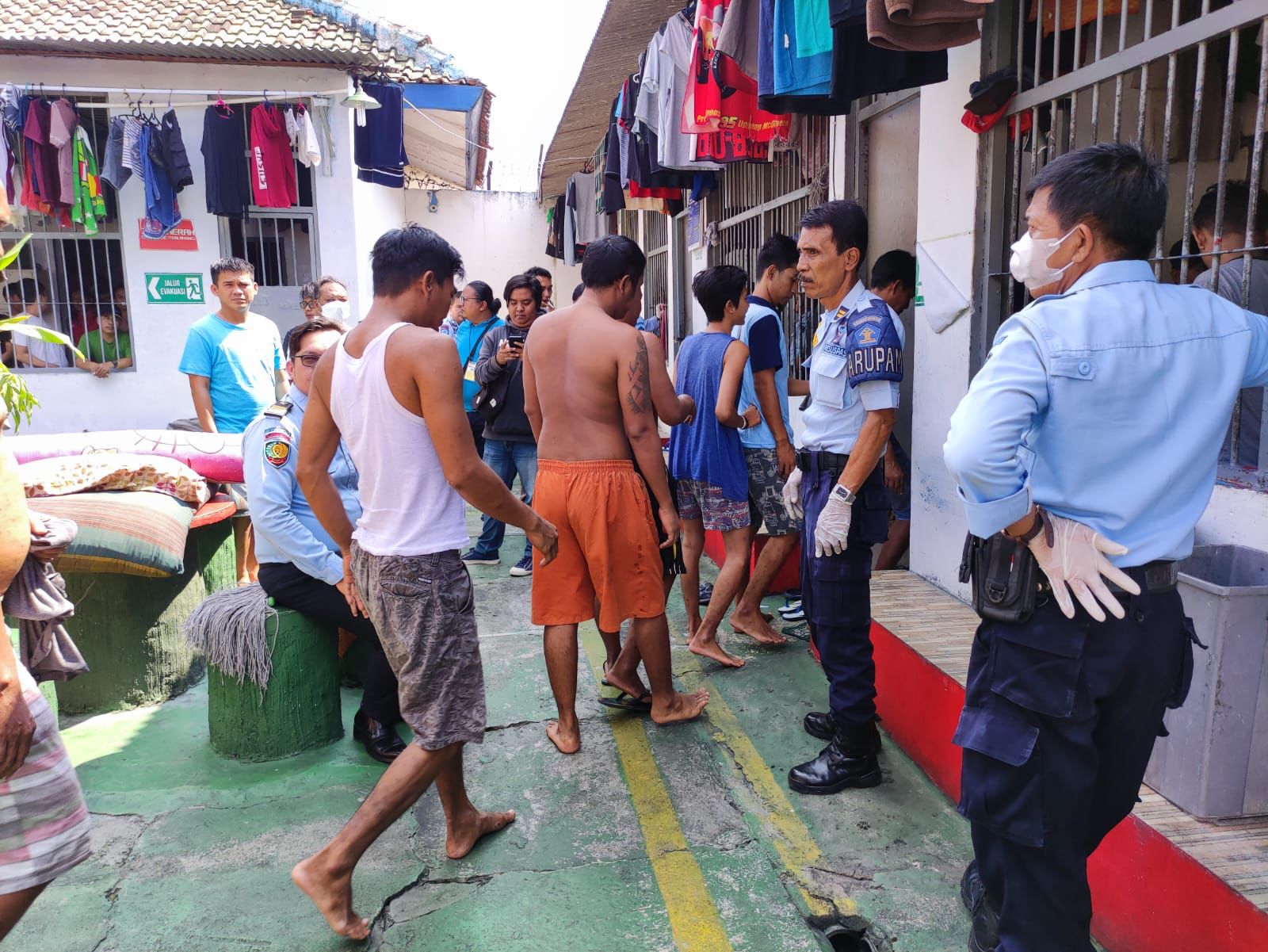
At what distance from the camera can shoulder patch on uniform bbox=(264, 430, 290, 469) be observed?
3.31 meters

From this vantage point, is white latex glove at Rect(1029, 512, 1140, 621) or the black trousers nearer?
white latex glove at Rect(1029, 512, 1140, 621)

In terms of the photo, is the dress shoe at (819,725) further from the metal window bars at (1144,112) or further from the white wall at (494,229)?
the white wall at (494,229)

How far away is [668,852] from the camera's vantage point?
2.78 m

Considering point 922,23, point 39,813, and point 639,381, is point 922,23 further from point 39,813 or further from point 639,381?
point 39,813

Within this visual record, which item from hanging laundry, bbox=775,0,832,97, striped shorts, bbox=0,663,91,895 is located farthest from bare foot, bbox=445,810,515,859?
hanging laundry, bbox=775,0,832,97

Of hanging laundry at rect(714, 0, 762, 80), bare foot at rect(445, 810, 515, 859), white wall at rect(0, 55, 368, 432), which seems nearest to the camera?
bare foot at rect(445, 810, 515, 859)

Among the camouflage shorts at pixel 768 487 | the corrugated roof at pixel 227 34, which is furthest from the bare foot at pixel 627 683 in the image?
the corrugated roof at pixel 227 34

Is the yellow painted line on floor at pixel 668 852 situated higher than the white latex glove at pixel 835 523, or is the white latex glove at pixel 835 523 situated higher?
the white latex glove at pixel 835 523

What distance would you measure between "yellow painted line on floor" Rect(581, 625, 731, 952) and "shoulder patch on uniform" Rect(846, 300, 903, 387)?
1.64 meters

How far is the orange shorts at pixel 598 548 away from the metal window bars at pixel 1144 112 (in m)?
1.72

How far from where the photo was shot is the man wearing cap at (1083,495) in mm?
1643

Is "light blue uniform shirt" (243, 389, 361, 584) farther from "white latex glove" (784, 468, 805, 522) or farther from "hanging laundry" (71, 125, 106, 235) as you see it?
"hanging laundry" (71, 125, 106, 235)

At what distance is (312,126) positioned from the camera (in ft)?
30.0

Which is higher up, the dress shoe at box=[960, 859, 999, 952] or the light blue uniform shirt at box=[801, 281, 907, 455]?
the light blue uniform shirt at box=[801, 281, 907, 455]
